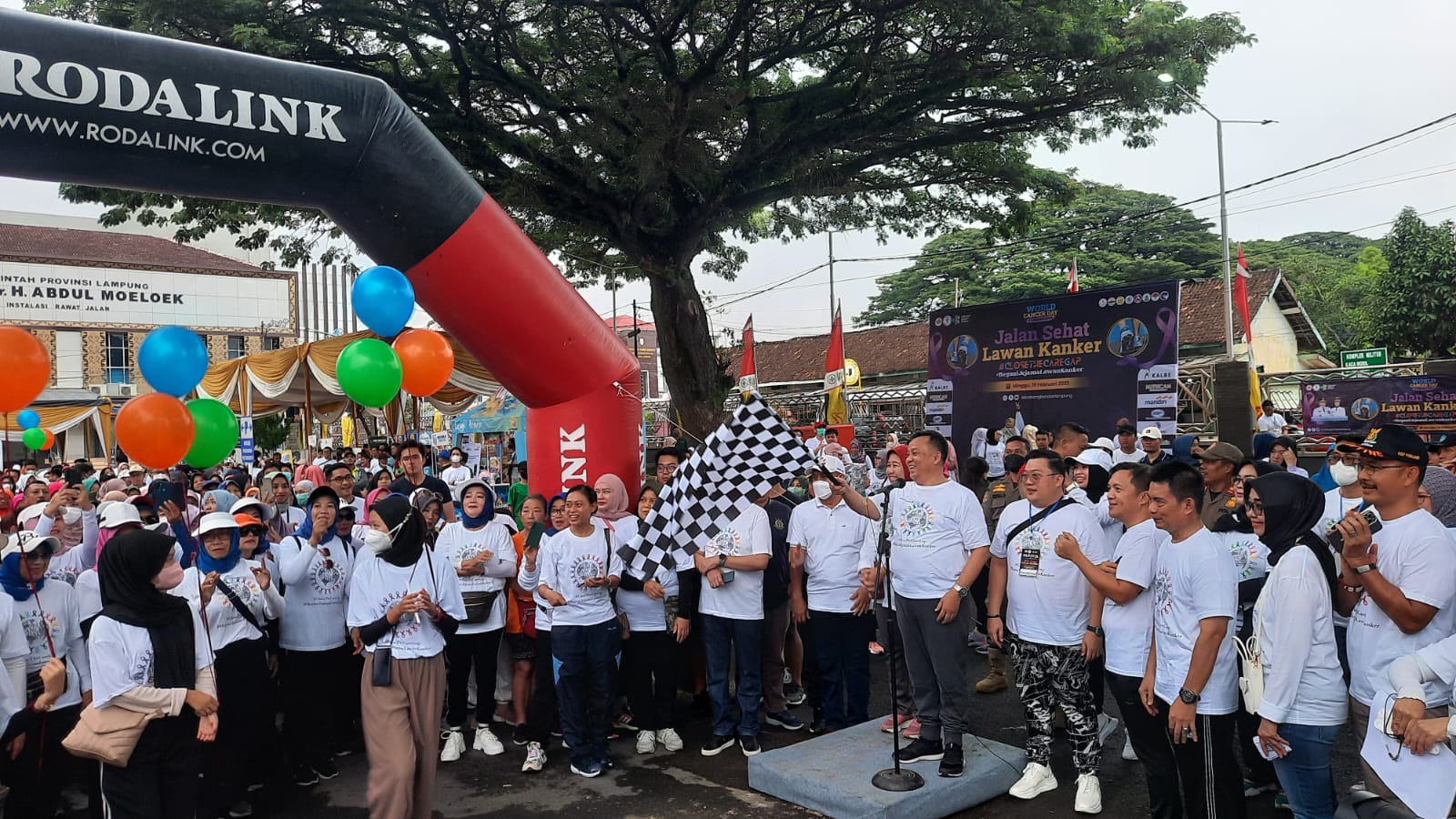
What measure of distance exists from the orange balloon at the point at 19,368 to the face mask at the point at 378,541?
263 cm

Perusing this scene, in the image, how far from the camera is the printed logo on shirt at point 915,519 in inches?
206

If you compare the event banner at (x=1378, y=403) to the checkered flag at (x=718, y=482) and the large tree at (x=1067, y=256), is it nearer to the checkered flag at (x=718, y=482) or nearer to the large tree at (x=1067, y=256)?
the checkered flag at (x=718, y=482)

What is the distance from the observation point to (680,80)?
35.5ft

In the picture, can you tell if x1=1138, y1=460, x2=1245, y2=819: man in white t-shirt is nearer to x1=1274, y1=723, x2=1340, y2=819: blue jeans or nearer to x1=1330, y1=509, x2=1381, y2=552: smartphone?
x1=1274, y1=723, x2=1340, y2=819: blue jeans

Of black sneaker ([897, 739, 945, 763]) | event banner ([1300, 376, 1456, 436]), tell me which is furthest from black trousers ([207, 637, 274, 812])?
event banner ([1300, 376, 1456, 436])

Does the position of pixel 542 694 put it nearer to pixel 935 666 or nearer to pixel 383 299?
pixel 935 666

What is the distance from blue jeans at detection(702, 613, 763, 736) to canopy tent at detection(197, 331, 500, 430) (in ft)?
20.5

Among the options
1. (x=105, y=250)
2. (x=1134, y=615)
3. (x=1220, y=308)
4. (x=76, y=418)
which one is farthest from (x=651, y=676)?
(x=105, y=250)

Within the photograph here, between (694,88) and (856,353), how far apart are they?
2581 centimetres

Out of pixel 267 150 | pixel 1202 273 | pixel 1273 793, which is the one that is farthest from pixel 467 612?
pixel 1202 273

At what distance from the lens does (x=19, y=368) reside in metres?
5.41

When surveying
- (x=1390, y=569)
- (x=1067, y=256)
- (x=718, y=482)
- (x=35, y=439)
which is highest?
(x=1067, y=256)

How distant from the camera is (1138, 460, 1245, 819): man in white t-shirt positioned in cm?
388

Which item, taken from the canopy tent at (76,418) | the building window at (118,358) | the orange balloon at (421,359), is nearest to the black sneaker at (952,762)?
the orange balloon at (421,359)
